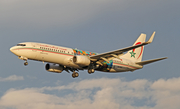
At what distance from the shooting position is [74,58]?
170 feet

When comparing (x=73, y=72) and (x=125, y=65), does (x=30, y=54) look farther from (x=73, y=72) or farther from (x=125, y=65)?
(x=125, y=65)

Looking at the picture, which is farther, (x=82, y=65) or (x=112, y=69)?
(x=112, y=69)

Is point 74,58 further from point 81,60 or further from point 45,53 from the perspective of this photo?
point 45,53

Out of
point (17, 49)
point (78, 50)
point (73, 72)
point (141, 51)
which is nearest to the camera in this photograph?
Answer: point (17, 49)

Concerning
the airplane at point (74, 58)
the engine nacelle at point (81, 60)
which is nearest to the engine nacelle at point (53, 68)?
the airplane at point (74, 58)

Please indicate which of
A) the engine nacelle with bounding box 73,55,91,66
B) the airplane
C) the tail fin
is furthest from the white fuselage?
the tail fin

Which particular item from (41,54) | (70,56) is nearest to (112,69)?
(70,56)

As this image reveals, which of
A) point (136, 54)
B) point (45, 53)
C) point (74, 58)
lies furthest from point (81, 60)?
point (136, 54)

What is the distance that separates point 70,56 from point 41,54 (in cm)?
531

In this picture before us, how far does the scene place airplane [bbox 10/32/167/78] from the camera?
163 ft

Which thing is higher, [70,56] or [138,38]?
[138,38]

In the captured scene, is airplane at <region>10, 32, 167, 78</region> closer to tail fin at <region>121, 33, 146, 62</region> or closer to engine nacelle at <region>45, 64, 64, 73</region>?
engine nacelle at <region>45, 64, 64, 73</region>

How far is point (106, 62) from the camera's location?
56688 mm

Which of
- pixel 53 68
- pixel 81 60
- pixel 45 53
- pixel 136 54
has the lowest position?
pixel 81 60
